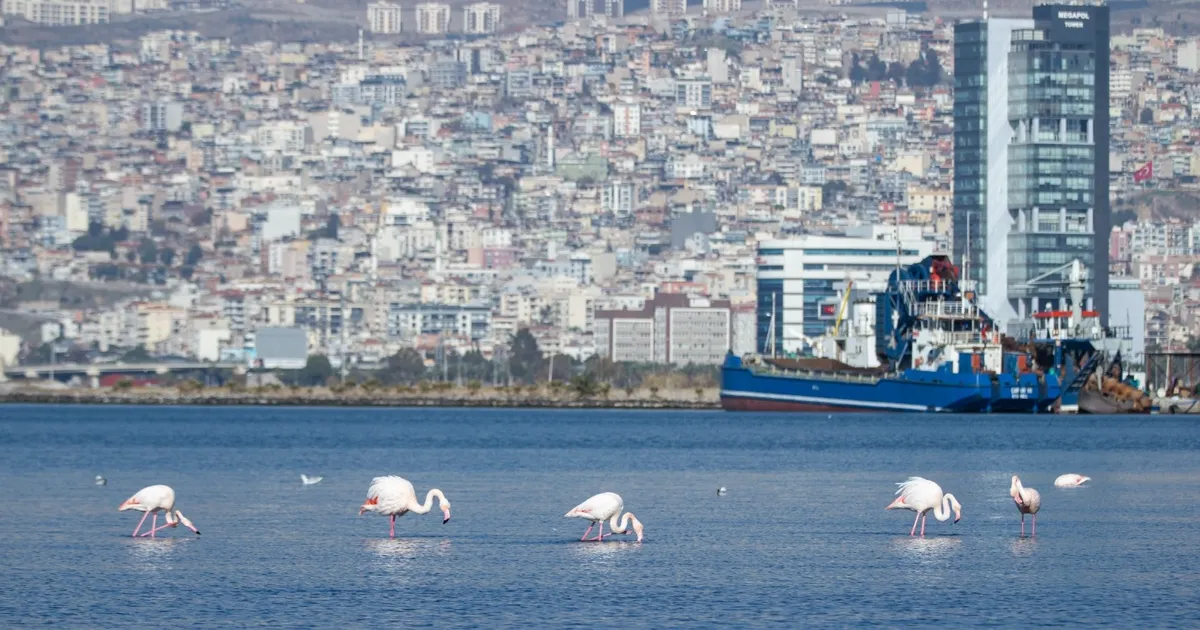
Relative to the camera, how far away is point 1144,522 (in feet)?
112

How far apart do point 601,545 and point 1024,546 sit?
5068mm

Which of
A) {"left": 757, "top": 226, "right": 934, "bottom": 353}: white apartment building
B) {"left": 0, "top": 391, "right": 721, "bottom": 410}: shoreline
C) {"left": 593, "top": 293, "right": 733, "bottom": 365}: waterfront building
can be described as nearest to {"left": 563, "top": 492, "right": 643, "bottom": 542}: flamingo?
{"left": 0, "top": 391, "right": 721, "bottom": 410}: shoreline

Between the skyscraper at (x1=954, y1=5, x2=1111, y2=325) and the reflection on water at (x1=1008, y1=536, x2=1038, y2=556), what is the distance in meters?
113

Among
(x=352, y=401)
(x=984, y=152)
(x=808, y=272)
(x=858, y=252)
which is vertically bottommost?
(x=352, y=401)

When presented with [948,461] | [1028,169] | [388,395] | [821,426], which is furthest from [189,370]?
[948,461]

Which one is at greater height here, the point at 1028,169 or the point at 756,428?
the point at 1028,169

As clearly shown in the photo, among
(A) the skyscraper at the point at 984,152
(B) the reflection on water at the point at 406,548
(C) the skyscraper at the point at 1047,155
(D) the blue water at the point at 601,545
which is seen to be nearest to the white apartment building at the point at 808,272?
(A) the skyscraper at the point at 984,152

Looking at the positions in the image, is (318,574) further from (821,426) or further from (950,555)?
(821,426)

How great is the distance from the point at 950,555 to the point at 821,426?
56350 millimetres

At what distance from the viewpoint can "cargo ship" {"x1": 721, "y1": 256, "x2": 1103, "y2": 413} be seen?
92.8 metres

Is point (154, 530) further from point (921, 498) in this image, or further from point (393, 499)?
point (921, 498)

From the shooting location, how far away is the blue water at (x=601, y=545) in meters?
24.0

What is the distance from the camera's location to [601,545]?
98.3 feet

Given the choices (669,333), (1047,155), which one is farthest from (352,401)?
(669,333)
